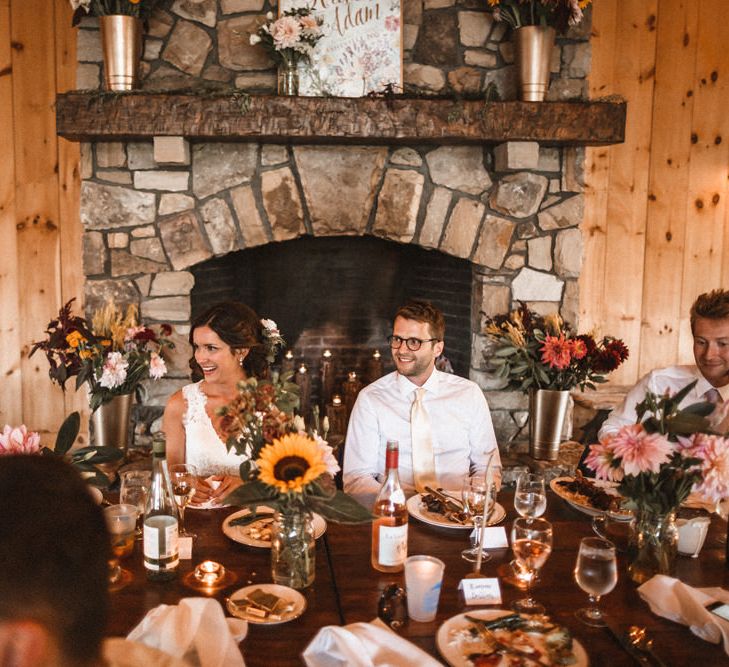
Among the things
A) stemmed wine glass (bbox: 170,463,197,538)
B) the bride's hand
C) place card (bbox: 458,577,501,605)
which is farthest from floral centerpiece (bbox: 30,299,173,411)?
place card (bbox: 458,577,501,605)

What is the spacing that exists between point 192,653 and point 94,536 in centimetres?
51

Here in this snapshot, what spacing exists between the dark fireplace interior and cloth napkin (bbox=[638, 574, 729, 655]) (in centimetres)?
211

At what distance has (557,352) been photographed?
2963 millimetres

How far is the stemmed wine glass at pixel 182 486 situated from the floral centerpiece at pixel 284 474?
32 centimetres

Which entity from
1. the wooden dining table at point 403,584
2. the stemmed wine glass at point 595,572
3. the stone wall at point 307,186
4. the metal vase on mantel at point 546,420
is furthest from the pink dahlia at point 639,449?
the stone wall at point 307,186

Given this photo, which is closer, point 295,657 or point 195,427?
point 295,657

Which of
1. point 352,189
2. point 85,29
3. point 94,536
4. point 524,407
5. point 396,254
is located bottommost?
point 524,407

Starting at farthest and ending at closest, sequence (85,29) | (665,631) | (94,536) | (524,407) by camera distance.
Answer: (524,407), (85,29), (665,631), (94,536)

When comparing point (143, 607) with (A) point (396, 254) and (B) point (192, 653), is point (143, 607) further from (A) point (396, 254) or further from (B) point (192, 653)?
(A) point (396, 254)

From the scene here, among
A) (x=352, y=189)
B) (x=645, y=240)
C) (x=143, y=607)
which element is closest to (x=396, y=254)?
(x=352, y=189)

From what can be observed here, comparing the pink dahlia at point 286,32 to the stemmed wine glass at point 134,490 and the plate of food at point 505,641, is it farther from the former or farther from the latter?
the plate of food at point 505,641

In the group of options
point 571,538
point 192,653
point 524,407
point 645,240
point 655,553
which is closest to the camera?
point 192,653

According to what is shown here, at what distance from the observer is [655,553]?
4.67 feet

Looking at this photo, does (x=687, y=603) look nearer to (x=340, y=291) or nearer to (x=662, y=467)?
(x=662, y=467)
